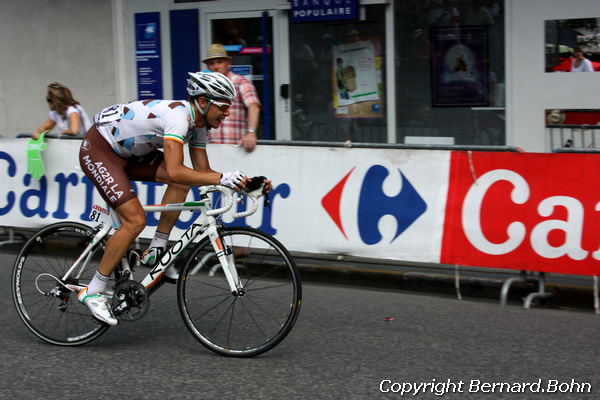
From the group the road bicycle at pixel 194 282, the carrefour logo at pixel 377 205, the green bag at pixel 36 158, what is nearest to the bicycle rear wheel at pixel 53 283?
the road bicycle at pixel 194 282

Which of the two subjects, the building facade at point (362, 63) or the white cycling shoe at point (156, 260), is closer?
the white cycling shoe at point (156, 260)

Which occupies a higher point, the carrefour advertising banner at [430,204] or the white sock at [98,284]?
the carrefour advertising banner at [430,204]

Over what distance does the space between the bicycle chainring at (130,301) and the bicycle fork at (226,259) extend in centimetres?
52

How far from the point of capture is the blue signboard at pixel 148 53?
39.1 ft

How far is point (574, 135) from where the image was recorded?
375 inches

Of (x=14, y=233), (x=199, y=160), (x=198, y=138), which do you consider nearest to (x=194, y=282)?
(x=199, y=160)

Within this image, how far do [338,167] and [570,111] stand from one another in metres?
3.67

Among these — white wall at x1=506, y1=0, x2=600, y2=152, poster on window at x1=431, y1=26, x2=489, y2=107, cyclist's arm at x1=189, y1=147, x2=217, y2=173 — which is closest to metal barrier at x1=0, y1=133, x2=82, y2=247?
cyclist's arm at x1=189, y1=147, x2=217, y2=173

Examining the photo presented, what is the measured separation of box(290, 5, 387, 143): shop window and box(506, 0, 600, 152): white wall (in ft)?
5.40

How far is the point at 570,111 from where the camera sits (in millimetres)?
9750

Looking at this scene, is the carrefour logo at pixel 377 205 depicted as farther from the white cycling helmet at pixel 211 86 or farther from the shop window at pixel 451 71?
the shop window at pixel 451 71

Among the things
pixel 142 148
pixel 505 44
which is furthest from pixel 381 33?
pixel 142 148

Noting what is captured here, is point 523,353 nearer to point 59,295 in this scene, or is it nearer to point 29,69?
point 59,295

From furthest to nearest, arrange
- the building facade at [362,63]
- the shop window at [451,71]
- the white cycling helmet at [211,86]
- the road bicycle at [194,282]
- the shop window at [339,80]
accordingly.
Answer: the shop window at [339,80] < the shop window at [451,71] < the building facade at [362,63] < the road bicycle at [194,282] < the white cycling helmet at [211,86]
